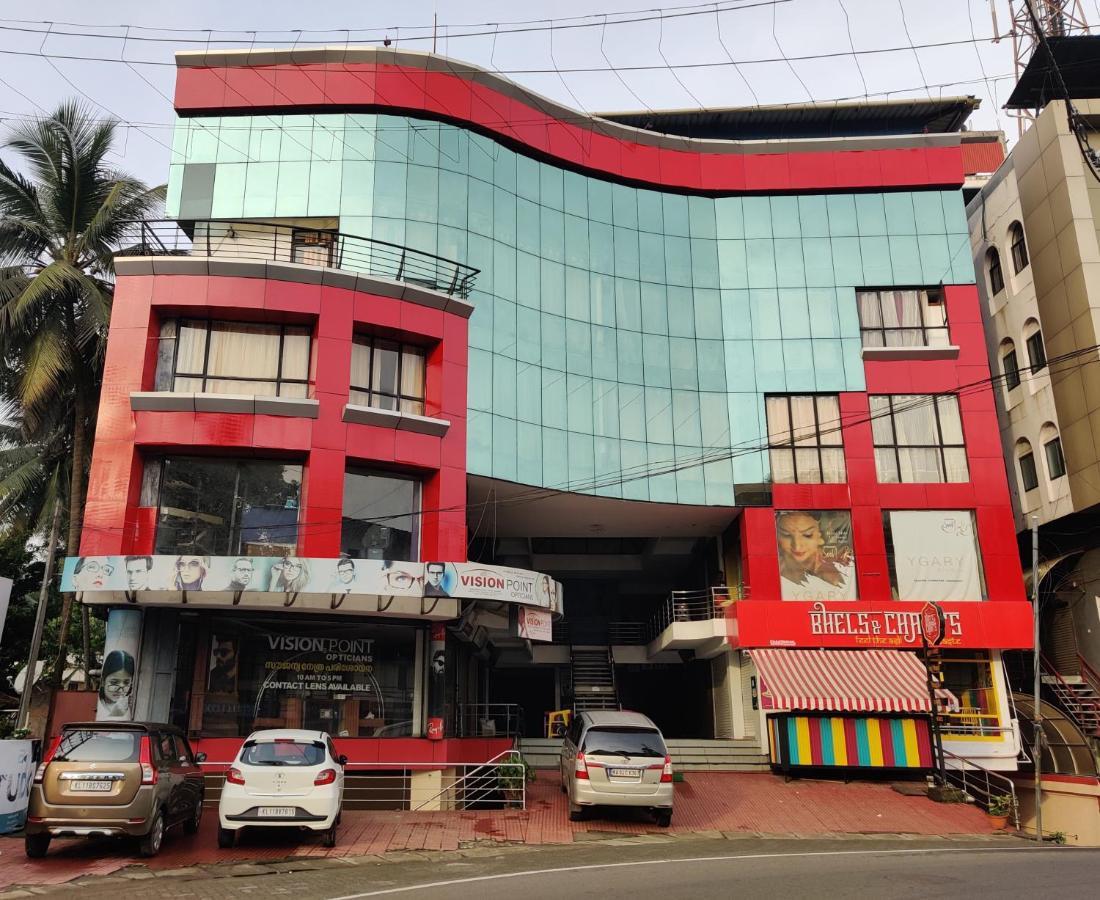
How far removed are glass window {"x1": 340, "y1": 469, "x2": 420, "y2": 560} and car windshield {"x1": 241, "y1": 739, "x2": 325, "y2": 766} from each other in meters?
8.35

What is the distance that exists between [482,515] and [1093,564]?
20213 millimetres

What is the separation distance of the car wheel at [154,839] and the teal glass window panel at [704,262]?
2424 cm

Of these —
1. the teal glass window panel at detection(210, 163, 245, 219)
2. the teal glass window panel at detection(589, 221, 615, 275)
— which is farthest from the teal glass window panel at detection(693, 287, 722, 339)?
the teal glass window panel at detection(210, 163, 245, 219)

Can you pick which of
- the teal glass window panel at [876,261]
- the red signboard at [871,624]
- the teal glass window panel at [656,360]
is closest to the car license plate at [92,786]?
the red signboard at [871,624]

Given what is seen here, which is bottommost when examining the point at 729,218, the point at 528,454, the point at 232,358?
the point at 528,454

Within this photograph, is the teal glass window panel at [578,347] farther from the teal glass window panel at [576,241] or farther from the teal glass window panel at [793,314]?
the teal glass window panel at [793,314]

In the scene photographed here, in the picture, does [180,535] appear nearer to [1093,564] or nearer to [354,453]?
[354,453]

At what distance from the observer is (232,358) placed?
22.9m

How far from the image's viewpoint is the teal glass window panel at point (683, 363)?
3003 cm

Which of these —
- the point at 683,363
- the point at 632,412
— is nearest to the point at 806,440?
the point at 683,363

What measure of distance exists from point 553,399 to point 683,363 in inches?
205

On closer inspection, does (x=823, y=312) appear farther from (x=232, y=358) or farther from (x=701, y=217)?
(x=232, y=358)

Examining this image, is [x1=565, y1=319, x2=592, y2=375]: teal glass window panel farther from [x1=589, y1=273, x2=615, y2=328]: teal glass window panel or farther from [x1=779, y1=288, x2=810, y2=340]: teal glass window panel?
[x1=779, y1=288, x2=810, y2=340]: teal glass window panel

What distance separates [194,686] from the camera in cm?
2053
